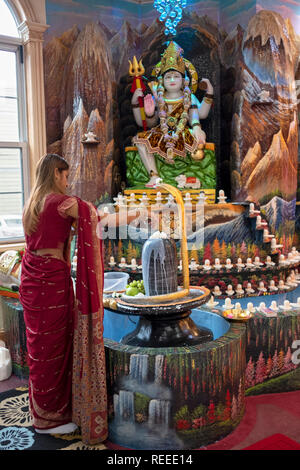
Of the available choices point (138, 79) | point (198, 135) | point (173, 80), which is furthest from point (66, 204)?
point (138, 79)

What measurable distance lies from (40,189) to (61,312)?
0.84 metres

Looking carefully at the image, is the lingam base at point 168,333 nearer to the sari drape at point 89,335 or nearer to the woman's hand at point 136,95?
the sari drape at point 89,335

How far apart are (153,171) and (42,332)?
4049 mm

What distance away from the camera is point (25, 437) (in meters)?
3.22

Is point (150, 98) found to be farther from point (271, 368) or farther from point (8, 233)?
point (271, 368)

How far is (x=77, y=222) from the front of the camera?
306 centimetres

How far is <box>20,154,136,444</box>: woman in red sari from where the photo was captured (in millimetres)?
3037

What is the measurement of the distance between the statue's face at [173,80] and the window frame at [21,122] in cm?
201

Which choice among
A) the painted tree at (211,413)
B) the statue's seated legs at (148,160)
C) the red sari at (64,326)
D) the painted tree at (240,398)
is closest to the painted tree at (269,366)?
the painted tree at (240,398)

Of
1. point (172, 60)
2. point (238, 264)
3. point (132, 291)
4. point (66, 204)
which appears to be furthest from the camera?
point (172, 60)

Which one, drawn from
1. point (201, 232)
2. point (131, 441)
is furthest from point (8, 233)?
point (131, 441)

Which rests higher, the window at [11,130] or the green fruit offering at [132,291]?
the window at [11,130]

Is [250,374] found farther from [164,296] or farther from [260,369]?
[164,296]

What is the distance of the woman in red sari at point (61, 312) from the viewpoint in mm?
3037
